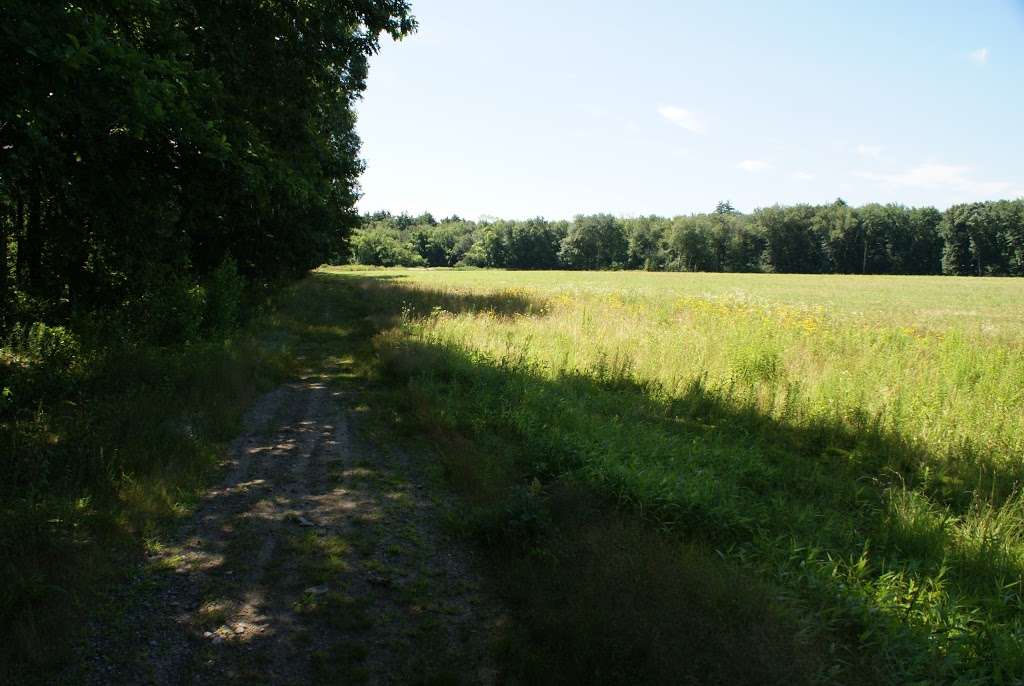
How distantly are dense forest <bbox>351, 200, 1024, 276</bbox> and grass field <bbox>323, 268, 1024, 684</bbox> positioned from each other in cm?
8472

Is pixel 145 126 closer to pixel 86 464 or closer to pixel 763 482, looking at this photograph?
pixel 86 464

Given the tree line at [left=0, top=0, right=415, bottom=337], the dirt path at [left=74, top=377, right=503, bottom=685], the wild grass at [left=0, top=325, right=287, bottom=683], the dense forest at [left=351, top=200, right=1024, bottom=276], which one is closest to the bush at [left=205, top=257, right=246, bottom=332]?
the tree line at [left=0, top=0, right=415, bottom=337]

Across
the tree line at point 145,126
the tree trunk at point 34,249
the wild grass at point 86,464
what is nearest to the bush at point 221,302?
the tree line at point 145,126

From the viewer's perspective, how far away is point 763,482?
21.7 ft

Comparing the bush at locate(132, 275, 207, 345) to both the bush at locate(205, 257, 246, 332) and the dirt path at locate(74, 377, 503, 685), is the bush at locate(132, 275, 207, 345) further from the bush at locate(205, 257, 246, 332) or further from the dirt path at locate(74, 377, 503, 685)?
the dirt path at locate(74, 377, 503, 685)

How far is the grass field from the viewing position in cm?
360

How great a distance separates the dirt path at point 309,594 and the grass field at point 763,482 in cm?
55

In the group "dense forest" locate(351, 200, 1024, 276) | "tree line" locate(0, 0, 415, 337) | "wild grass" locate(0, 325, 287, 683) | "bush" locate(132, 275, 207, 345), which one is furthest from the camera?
"dense forest" locate(351, 200, 1024, 276)

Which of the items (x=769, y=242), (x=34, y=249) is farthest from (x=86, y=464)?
(x=769, y=242)

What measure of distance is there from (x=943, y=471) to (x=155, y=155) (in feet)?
37.9

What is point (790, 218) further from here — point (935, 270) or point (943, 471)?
point (943, 471)

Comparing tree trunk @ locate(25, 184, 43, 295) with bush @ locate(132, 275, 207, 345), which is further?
bush @ locate(132, 275, 207, 345)

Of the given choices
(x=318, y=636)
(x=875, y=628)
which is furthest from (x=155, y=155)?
(x=875, y=628)

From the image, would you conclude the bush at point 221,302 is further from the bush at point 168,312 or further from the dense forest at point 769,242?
the dense forest at point 769,242
